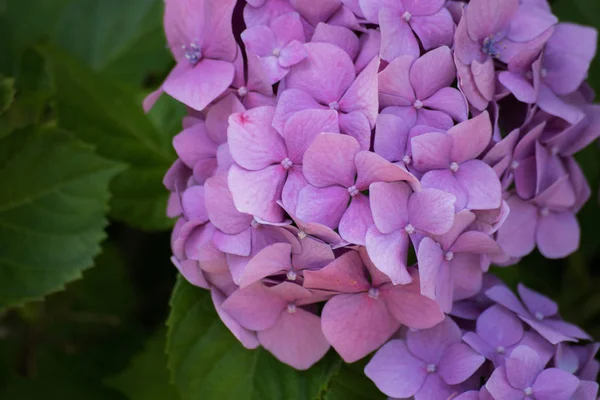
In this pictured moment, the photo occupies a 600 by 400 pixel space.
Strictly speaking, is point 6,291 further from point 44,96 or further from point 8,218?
point 44,96

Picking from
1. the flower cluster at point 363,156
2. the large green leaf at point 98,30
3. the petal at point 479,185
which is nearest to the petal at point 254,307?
the flower cluster at point 363,156

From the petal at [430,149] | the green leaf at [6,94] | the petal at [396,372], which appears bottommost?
the petal at [396,372]

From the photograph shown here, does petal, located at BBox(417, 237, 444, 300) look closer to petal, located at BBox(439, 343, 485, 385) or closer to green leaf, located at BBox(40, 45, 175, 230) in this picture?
petal, located at BBox(439, 343, 485, 385)

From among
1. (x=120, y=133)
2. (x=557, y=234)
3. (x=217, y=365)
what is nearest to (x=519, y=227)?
(x=557, y=234)

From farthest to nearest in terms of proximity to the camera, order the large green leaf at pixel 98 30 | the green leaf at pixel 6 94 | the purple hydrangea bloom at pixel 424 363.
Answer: the large green leaf at pixel 98 30 < the green leaf at pixel 6 94 < the purple hydrangea bloom at pixel 424 363

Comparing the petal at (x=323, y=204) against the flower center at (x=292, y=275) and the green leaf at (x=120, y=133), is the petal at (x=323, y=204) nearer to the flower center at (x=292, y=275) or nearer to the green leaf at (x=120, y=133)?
the flower center at (x=292, y=275)

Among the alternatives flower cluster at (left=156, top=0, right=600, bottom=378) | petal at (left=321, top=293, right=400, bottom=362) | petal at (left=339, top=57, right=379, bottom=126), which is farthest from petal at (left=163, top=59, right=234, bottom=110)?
petal at (left=321, top=293, right=400, bottom=362)
